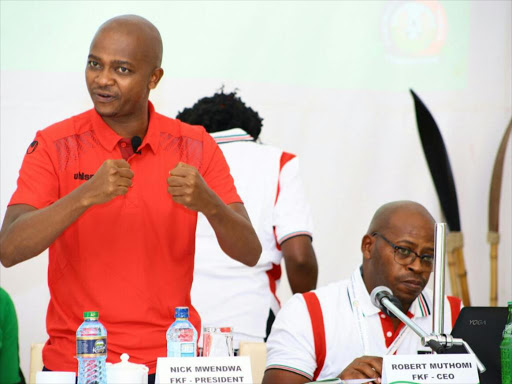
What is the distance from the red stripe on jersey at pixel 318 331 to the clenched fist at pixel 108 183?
0.96 metres

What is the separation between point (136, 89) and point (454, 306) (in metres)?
1.38

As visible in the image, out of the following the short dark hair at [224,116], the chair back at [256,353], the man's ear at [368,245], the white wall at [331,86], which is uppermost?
the white wall at [331,86]

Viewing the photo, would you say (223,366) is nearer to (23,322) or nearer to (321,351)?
(321,351)

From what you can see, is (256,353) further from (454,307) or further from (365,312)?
(454,307)

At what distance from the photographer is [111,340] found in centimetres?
209

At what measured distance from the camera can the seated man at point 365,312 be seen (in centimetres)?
259

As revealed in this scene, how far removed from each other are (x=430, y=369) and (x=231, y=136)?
5.81 feet

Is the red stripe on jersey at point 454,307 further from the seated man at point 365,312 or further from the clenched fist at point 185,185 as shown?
the clenched fist at point 185,185

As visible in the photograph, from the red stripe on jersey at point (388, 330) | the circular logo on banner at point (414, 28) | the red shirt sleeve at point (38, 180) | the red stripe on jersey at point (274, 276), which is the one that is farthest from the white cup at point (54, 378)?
the circular logo on banner at point (414, 28)

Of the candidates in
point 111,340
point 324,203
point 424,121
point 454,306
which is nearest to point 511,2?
point 424,121

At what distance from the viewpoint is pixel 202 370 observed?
5.47ft

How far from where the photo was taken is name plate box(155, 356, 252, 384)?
164 centimetres

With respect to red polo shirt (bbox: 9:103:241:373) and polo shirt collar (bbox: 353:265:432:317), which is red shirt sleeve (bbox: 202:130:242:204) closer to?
red polo shirt (bbox: 9:103:241:373)

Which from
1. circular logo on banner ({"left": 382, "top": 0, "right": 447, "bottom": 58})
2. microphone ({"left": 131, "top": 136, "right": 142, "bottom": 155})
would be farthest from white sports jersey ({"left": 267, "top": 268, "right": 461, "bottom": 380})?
circular logo on banner ({"left": 382, "top": 0, "right": 447, "bottom": 58})
